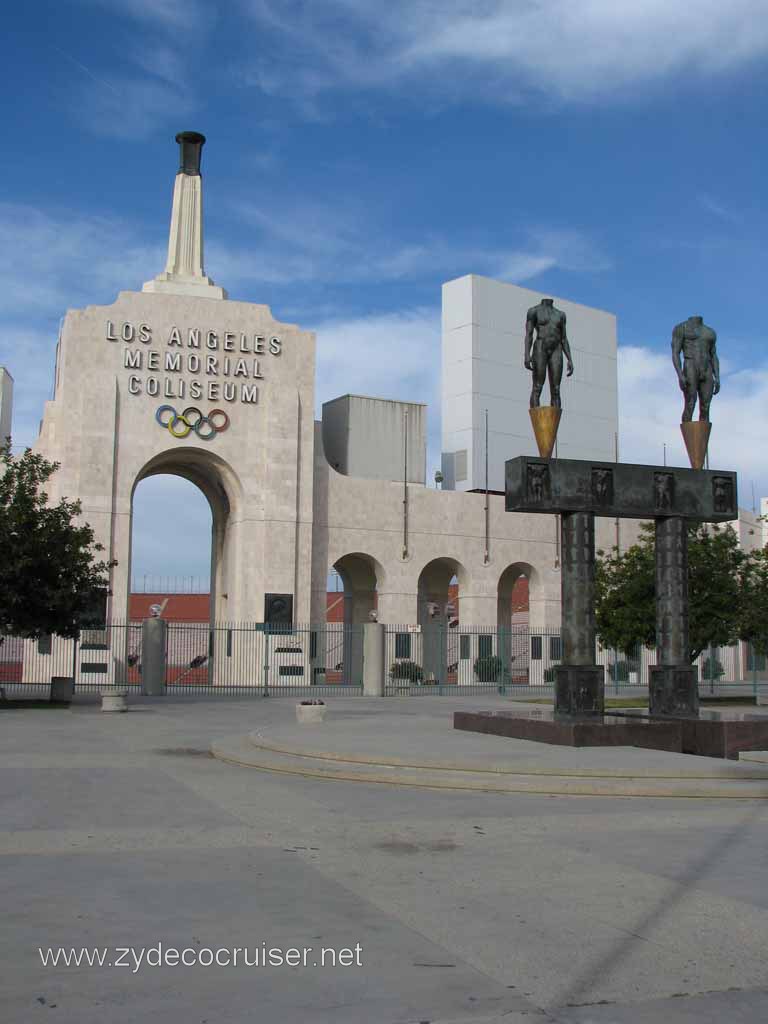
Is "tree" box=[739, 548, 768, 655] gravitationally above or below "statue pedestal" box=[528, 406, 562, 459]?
below

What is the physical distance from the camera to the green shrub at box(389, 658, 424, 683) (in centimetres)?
4703

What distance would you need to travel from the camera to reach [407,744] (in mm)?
17469

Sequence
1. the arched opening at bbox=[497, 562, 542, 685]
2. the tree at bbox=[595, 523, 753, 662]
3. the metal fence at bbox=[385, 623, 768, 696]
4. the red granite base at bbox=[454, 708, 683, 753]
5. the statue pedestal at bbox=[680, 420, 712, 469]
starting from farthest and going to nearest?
the arched opening at bbox=[497, 562, 542, 685], the metal fence at bbox=[385, 623, 768, 696], the tree at bbox=[595, 523, 753, 662], the statue pedestal at bbox=[680, 420, 712, 469], the red granite base at bbox=[454, 708, 683, 753]

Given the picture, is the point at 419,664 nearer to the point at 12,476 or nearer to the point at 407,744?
the point at 12,476

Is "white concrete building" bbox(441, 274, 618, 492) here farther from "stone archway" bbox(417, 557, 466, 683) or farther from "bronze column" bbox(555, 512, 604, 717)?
"bronze column" bbox(555, 512, 604, 717)

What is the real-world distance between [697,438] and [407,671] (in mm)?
26918

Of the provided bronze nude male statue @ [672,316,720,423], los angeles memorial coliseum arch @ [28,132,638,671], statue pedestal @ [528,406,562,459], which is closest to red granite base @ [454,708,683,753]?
statue pedestal @ [528,406,562,459]

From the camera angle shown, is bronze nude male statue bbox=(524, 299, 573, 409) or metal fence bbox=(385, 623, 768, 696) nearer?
bronze nude male statue bbox=(524, 299, 573, 409)

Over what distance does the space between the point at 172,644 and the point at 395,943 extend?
63.7m

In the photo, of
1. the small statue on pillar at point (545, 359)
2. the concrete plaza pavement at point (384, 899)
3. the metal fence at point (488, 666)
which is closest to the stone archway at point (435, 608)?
→ the metal fence at point (488, 666)

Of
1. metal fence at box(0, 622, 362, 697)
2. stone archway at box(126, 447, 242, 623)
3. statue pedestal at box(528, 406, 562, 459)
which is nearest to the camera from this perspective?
statue pedestal at box(528, 406, 562, 459)

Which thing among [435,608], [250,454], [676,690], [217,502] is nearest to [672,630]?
[676,690]

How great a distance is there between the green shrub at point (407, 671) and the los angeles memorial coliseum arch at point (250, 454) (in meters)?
2.51

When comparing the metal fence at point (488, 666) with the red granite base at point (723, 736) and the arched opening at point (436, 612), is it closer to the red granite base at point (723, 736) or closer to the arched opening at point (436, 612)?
the arched opening at point (436, 612)
